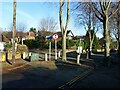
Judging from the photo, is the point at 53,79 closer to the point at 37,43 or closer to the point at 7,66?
the point at 7,66

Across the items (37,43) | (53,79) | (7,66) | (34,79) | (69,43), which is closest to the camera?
(34,79)

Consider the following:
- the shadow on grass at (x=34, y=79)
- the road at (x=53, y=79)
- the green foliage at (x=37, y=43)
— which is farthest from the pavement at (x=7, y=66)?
the green foliage at (x=37, y=43)

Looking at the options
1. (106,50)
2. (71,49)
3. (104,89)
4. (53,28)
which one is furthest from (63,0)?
(53,28)

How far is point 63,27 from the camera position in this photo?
35062 mm

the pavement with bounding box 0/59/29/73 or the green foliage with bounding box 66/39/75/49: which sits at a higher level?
the green foliage with bounding box 66/39/75/49

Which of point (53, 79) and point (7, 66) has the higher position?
point (7, 66)

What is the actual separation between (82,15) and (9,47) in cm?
2430

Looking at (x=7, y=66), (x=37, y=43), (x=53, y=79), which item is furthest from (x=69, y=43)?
(x=53, y=79)

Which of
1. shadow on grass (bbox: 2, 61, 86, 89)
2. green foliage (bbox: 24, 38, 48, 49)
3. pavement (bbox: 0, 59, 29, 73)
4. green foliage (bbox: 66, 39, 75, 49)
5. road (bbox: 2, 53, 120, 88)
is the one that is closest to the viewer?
shadow on grass (bbox: 2, 61, 86, 89)

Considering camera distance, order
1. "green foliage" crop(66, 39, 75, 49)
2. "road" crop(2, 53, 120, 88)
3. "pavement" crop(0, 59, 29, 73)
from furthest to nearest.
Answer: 1. "green foliage" crop(66, 39, 75, 49)
2. "pavement" crop(0, 59, 29, 73)
3. "road" crop(2, 53, 120, 88)

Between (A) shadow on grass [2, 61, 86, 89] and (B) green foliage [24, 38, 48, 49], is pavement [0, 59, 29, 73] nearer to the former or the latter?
(A) shadow on grass [2, 61, 86, 89]

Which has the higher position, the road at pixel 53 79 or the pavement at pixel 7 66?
the pavement at pixel 7 66

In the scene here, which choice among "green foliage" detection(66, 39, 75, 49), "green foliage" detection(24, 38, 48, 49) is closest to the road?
"green foliage" detection(66, 39, 75, 49)

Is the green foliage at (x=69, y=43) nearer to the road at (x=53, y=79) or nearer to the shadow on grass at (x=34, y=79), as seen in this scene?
the road at (x=53, y=79)
